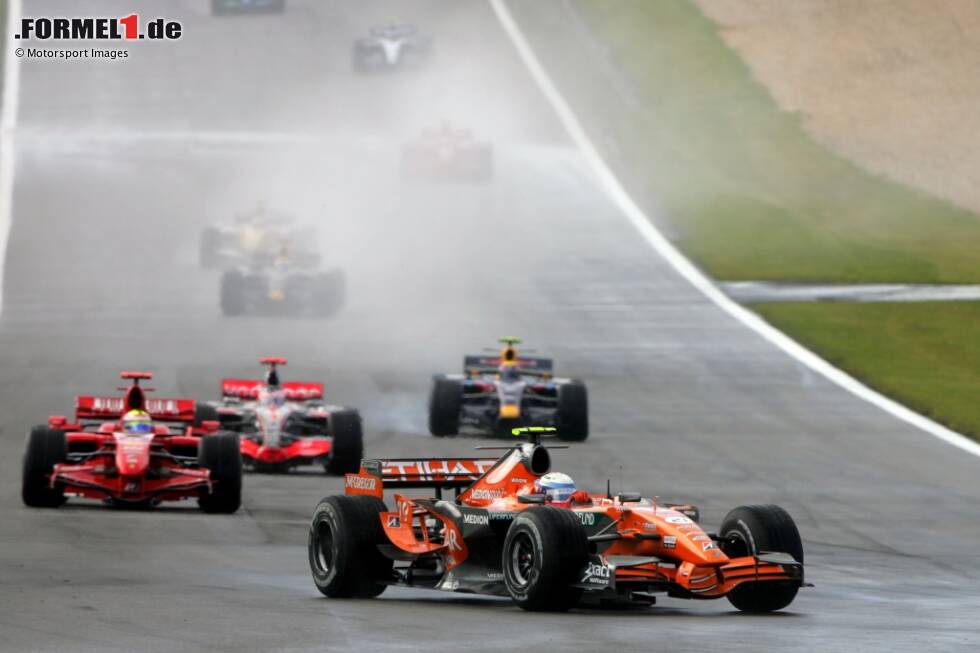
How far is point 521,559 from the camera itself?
15992 mm

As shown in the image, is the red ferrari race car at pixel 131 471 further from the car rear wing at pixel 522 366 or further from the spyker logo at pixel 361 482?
the car rear wing at pixel 522 366

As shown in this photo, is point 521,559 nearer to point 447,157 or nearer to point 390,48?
point 447,157

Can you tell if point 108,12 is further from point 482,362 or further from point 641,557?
point 641,557

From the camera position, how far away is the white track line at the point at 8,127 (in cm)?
5544

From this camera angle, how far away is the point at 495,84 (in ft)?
247

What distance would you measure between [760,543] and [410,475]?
362cm

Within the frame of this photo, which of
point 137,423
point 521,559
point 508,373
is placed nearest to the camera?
point 521,559

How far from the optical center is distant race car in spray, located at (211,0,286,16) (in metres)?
84.8

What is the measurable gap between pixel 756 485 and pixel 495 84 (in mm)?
49250

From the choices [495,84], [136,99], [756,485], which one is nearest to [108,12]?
[136,99]

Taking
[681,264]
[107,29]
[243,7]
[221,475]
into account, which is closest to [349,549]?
[221,475]

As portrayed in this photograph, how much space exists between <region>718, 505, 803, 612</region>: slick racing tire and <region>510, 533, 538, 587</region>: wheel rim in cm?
161

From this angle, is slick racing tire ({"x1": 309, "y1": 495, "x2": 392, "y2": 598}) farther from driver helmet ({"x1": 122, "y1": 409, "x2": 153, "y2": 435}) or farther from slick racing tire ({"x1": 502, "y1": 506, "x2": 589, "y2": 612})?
driver helmet ({"x1": 122, "y1": 409, "x2": 153, "y2": 435})

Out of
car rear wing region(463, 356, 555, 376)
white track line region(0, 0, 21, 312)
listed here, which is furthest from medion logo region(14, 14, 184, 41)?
car rear wing region(463, 356, 555, 376)
